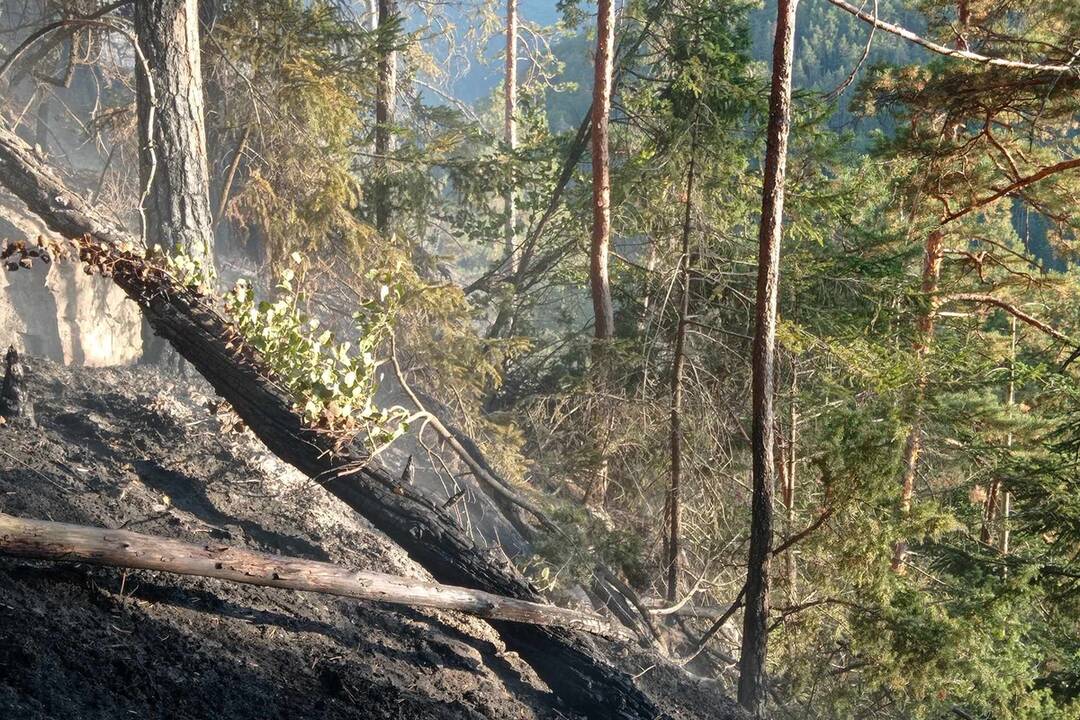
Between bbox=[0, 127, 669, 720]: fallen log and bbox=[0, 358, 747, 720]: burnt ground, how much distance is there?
0.25 meters

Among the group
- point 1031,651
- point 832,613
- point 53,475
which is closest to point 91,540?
point 53,475

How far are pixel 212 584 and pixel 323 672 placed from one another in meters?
0.88

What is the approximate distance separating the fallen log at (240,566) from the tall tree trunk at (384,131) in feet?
25.6

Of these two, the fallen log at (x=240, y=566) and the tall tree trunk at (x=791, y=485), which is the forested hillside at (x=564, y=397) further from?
the tall tree trunk at (x=791, y=485)

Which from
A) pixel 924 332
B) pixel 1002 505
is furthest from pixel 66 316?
pixel 1002 505

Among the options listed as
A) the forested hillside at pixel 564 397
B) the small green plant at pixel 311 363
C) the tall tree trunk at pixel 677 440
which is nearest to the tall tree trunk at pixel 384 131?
the forested hillside at pixel 564 397

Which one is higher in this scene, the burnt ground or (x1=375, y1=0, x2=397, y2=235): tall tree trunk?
(x1=375, y1=0, x2=397, y2=235): tall tree trunk

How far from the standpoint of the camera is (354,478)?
17.4ft

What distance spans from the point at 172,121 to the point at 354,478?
4.27 meters

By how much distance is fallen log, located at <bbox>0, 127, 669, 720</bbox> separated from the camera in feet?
16.4

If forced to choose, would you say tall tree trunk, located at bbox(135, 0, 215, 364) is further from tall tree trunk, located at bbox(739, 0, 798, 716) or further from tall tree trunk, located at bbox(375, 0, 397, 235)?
tall tree trunk, located at bbox(739, 0, 798, 716)

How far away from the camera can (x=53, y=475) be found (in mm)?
4840

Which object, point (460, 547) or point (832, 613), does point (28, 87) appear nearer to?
point (460, 547)

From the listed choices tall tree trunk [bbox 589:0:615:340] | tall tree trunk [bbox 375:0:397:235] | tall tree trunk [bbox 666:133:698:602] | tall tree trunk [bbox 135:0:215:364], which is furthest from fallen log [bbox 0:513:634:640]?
tall tree trunk [bbox 375:0:397:235]
